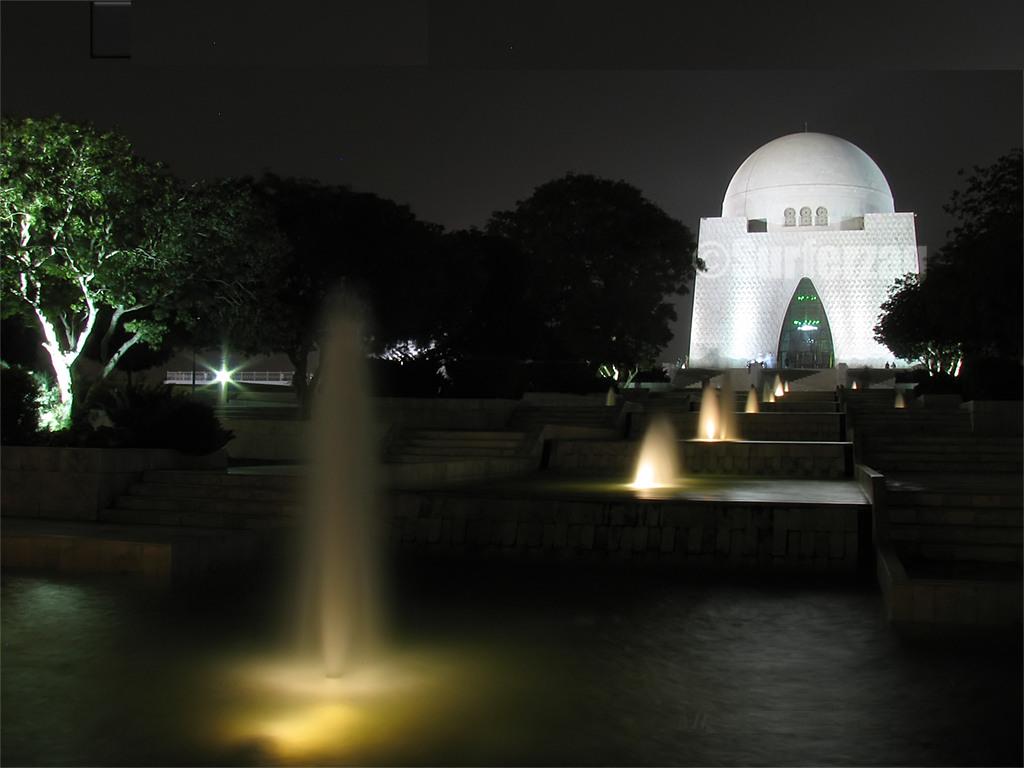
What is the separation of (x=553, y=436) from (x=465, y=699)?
9.93m

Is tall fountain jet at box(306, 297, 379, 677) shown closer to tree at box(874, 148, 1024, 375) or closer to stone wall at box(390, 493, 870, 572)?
stone wall at box(390, 493, 870, 572)

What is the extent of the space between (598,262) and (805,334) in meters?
20.3

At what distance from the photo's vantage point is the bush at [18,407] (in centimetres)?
985

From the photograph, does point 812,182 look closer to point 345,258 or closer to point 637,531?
point 345,258

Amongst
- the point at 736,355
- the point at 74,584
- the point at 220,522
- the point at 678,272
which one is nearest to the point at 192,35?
the point at 74,584

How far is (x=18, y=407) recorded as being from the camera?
396 inches

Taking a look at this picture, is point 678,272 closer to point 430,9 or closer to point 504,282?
point 504,282

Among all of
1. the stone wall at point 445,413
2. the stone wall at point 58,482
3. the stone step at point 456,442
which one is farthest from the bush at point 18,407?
the stone wall at point 445,413

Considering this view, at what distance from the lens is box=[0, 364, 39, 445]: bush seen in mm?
9852

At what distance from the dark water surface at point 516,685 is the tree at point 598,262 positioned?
20.9 m

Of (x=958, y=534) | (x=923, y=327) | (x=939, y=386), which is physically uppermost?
(x=923, y=327)

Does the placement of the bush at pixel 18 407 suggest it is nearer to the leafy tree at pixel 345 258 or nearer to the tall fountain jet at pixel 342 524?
the tall fountain jet at pixel 342 524

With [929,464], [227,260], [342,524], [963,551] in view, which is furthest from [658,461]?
[342,524]

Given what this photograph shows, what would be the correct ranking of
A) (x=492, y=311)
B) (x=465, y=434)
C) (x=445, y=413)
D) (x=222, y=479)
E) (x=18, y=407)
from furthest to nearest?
(x=492, y=311) → (x=445, y=413) → (x=465, y=434) → (x=18, y=407) → (x=222, y=479)
